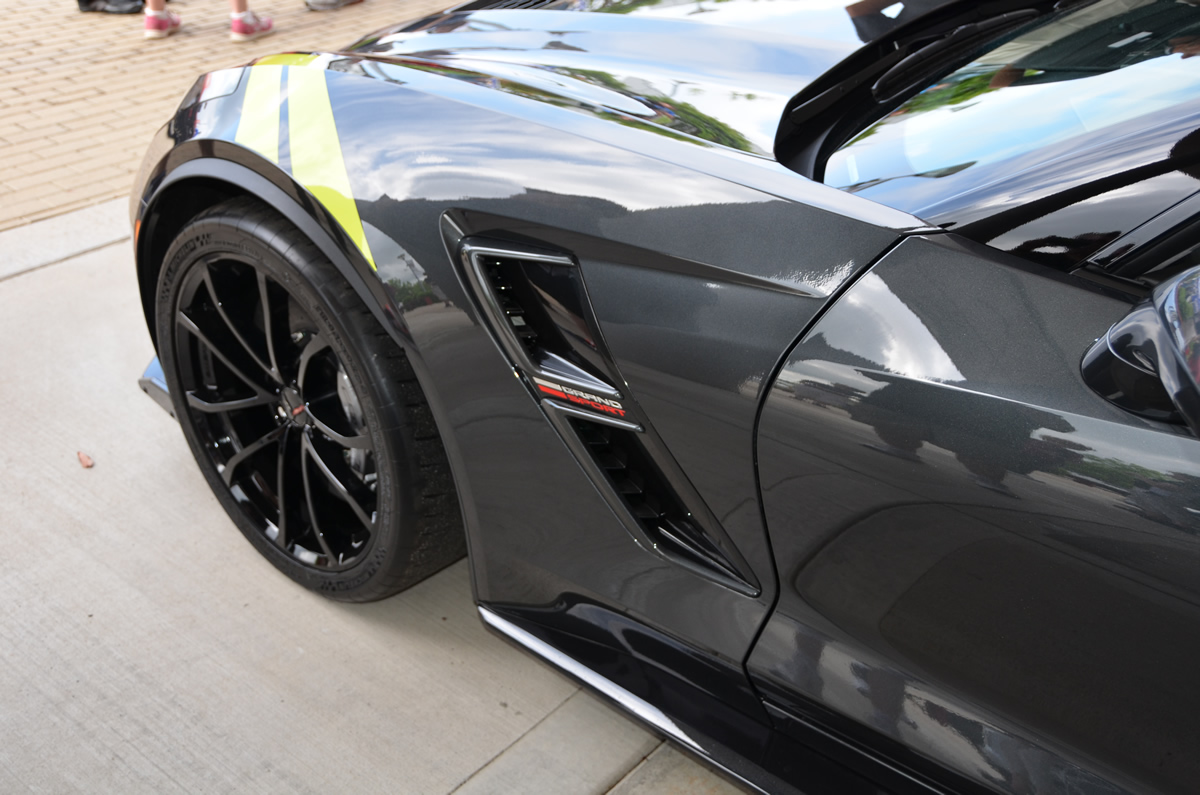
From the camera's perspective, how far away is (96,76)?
18.5ft

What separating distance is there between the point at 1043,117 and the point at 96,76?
578 cm

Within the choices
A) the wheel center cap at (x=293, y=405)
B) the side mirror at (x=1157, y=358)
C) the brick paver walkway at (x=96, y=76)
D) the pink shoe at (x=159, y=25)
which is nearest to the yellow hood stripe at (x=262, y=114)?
the wheel center cap at (x=293, y=405)

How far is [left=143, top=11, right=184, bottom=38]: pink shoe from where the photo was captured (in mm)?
6406

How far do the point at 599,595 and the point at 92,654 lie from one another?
1.16 m

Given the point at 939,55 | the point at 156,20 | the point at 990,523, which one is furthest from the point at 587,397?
the point at 156,20

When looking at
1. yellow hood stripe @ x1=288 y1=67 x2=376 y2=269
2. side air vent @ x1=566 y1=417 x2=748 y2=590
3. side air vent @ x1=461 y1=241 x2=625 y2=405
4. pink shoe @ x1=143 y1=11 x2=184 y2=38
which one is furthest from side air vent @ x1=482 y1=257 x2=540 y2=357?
pink shoe @ x1=143 y1=11 x2=184 y2=38

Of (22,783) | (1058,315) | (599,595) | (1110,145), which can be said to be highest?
(1110,145)

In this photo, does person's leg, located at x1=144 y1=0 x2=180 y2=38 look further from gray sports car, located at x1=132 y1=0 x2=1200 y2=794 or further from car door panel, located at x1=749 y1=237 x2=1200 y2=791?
car door panel, located at x1=749 y1=237 x2=1200 y2=791

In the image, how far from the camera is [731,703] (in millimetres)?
1381

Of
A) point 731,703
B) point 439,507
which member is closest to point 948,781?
point 731,703

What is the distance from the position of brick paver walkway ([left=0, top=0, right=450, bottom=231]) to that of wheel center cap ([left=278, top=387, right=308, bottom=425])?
2443 millimetres

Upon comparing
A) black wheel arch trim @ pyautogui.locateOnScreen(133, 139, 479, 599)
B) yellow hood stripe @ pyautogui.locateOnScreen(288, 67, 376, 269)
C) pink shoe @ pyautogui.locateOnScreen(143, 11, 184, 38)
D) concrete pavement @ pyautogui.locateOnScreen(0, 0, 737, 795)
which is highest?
yellow hood stripe @ pyautogui.locateOnScreen(288, 67, 376, 269)

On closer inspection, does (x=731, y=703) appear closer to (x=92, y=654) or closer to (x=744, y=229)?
(x=744, y=229)

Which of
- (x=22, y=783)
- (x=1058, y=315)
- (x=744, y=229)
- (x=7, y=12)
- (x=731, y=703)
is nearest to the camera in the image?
(x=1058, y=315)
